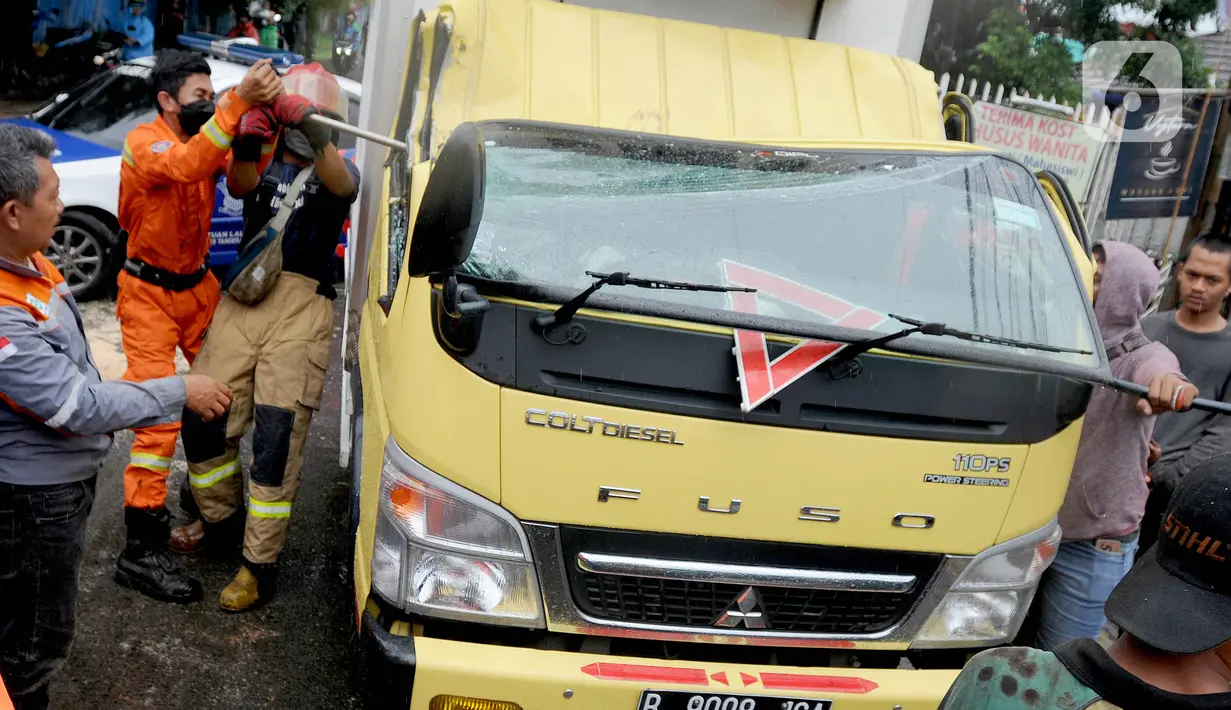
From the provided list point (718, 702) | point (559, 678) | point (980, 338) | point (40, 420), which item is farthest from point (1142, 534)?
point (40, 420)

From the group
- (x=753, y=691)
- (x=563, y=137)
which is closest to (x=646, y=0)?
(x=563, y=137)

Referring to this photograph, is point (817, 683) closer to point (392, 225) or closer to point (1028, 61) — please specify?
point (392, 225)

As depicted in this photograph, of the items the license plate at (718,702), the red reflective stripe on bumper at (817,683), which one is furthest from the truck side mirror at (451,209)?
the red reflective stripe on bumper at (817,683)

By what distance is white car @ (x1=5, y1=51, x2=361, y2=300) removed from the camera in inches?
263

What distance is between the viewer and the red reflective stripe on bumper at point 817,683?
8.42 ft

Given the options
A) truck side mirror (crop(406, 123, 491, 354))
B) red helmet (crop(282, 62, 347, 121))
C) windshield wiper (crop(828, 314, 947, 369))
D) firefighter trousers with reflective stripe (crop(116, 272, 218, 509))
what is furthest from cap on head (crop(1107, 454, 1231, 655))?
red helmet (crop(282, 62, 347, 121))

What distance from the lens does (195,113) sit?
3.89 meters

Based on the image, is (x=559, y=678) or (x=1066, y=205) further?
(x=1066, y=205)

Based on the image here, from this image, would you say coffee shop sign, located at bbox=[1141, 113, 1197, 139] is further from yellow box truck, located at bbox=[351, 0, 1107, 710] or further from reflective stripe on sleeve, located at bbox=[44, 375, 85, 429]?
reflective stripe on sleeve, located at bbox=[44, 375, 85, 429]

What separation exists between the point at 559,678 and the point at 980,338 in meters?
1.31

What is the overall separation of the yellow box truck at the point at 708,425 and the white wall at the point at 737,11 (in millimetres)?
1350

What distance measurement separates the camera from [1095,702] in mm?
1288

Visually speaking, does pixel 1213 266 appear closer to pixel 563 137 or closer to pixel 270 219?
pixel 563 137

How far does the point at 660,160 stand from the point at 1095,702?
1.97 meters
